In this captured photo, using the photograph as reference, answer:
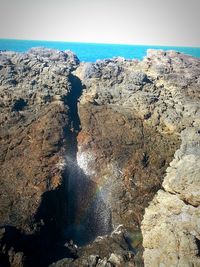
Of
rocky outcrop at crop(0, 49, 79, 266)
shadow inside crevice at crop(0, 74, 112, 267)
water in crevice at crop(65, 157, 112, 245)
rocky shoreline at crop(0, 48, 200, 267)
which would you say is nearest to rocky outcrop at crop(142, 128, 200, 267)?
rocky shoreline at crop(0, 48, 200, 267)

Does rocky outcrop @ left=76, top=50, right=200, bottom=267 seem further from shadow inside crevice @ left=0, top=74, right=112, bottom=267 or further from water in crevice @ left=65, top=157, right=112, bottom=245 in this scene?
shadow inside crevice @ left=0, top=74, right=112, bottom=267

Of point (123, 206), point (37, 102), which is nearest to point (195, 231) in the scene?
point (123, 206)

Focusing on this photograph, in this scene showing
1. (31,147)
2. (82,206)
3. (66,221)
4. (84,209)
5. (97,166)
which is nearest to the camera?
(66,221)

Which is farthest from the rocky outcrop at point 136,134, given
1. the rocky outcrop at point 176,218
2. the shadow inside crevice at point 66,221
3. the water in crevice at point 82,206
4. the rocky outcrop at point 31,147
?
the rocky outcrop at point 31,147

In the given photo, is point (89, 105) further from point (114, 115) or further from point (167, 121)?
point (167, 121)

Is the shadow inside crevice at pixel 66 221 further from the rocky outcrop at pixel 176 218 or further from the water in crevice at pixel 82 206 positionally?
the rocky outcrop at pixel 176 218

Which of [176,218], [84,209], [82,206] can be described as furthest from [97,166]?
[176,218]

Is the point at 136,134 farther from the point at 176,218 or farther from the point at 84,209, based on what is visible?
the point at 176,218

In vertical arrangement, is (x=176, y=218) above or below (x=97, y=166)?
below
